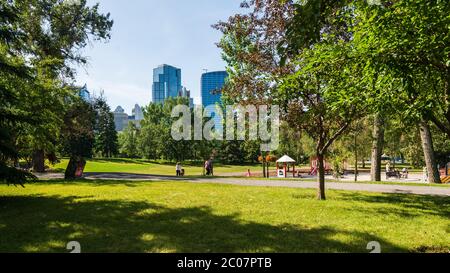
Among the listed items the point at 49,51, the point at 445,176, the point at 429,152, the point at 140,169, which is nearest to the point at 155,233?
the point at 429,152

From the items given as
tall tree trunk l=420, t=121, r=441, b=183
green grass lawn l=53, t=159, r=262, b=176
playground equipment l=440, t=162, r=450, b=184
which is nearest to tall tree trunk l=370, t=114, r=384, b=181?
tall tree trunk l=420, t=121, r=441, b=183

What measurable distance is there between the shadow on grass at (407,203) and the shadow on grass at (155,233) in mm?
3722

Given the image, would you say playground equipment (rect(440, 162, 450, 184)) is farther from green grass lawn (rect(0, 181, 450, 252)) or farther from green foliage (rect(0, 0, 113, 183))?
green foliage (rect(0, 0, 113, 183))

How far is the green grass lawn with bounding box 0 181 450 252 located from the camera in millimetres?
6902

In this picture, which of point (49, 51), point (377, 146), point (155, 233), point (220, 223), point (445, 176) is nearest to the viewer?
point (155, 233)

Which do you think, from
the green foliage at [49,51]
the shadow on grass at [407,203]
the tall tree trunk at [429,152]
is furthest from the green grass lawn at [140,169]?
the shadow on grass at [407,203]

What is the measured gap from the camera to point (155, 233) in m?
7.74

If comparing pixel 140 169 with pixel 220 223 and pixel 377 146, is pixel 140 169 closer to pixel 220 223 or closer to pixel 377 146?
pixel 377 146

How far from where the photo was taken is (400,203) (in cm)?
1236

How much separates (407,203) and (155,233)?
9.34 metres

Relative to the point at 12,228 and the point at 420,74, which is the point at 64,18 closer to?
the point at 12,228

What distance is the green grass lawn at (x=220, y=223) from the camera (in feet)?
22.6

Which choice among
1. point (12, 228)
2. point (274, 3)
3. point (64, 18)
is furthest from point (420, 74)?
point (64, 18)

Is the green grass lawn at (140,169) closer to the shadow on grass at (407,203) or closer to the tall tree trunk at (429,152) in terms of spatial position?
the tall tree trunk at (429,152)
